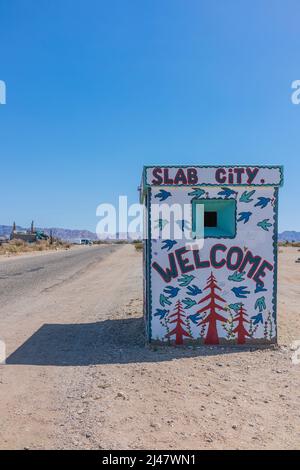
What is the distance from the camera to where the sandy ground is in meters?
3.81

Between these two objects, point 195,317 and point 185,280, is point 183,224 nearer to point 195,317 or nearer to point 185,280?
point 185,280

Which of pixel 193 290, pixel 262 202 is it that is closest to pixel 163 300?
pixel 193 290

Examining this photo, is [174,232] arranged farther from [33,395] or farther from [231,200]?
[33,395]

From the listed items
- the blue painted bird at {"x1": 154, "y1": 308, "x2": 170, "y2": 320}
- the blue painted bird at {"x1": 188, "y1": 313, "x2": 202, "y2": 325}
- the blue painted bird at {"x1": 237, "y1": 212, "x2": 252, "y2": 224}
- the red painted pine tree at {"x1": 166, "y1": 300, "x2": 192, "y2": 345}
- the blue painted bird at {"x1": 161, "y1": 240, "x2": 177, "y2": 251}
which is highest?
the blue painted bird at {"x1": 237, "y1": 212, "x2": 252, "y2": 224}

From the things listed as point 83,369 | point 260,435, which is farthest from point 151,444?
point 83,369

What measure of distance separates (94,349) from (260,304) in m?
2.75

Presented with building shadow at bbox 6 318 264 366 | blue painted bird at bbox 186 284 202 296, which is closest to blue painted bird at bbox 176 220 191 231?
blue painted bird at bbox 186 284 202 296

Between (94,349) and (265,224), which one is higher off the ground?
(265,224)

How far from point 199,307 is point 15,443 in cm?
379

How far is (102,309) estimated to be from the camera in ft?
36.1

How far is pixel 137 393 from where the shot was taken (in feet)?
16.1

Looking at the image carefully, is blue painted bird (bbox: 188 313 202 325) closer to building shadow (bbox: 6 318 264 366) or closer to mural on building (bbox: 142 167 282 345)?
mural on building (bbox: 142 167 282 345)

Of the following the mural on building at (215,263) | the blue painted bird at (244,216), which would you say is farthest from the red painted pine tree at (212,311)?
the blue painted bird at (244,216)

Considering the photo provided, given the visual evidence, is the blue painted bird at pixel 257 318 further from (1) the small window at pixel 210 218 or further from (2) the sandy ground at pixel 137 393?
(1) the small window at pixel 210 218
